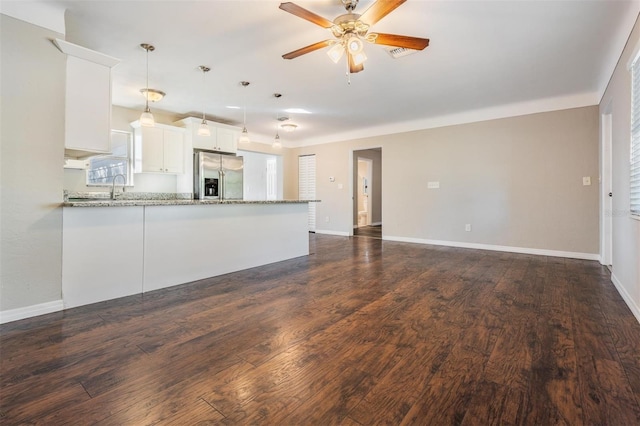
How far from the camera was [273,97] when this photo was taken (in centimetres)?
473

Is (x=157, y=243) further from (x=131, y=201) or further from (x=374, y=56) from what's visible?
(x=374, y=56)

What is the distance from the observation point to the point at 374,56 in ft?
10.9

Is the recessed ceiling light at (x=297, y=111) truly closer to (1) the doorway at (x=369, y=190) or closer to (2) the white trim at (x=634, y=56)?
(1) the doorway at (x=369, y=190)

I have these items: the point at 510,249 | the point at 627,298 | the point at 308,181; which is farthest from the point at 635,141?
the point at 308,181

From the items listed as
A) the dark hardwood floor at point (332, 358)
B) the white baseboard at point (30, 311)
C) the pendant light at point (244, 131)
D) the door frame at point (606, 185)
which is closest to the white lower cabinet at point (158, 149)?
the pendant light at point (244, 131)

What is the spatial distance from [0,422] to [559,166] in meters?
6.43

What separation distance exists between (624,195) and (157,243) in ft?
15.3

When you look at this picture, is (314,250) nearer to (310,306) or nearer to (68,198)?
(310,306)

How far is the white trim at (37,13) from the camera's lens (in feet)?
7.42

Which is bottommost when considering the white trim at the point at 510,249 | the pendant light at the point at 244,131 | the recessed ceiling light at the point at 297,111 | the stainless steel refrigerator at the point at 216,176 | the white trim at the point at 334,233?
the white trim at the point at 510,249

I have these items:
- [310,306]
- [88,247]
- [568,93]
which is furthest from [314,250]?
[568,93]

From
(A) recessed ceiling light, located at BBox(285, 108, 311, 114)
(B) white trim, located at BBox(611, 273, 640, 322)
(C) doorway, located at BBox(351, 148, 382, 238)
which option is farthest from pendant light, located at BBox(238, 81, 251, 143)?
(B) white trim, located at BBox(611, 273, 640, 322)

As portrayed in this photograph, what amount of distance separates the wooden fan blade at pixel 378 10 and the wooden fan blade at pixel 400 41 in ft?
0.62

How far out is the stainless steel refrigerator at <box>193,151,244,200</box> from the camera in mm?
5570
